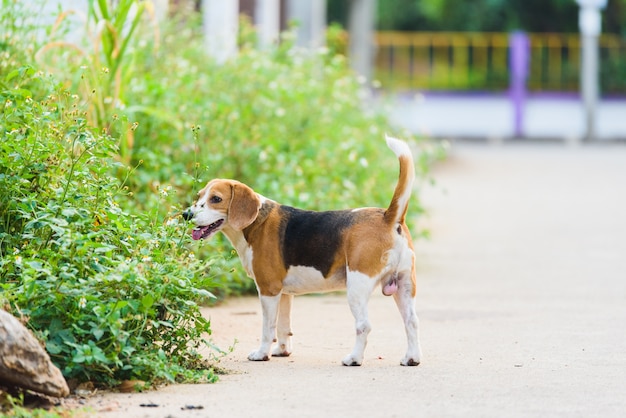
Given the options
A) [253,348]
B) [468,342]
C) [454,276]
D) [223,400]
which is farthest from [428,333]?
[454,276]

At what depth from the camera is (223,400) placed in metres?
5.79

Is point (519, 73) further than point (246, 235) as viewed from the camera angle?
Yes

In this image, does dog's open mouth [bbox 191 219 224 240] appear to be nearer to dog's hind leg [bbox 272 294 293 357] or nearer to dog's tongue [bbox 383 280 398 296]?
dog's hind leg [bbox 272 294 293 357]

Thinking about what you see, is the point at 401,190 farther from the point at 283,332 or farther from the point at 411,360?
the point at 283,332

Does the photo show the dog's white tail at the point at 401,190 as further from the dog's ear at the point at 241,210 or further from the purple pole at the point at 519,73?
the purple pole at the point at 519,73

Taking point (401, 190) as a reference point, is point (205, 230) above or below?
below

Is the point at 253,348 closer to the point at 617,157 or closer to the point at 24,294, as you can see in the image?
the point at 24,294

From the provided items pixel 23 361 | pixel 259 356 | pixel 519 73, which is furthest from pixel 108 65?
pixel 519 73

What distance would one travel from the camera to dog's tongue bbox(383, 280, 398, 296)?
6.70 metres

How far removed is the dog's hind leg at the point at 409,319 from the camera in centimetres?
667

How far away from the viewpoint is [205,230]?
6.89 meters

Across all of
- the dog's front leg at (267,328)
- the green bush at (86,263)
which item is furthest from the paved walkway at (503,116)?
the green bush at (86,263)

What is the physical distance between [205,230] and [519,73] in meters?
27.8

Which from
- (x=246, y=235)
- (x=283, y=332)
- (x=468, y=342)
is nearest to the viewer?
(x=246, y=235)
